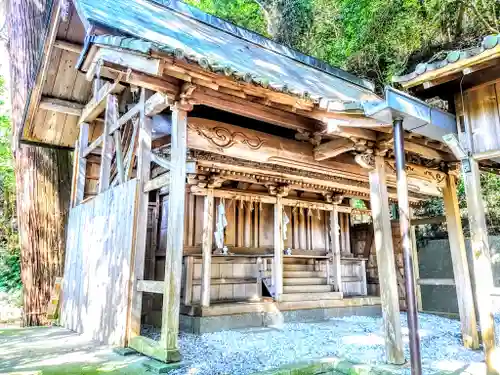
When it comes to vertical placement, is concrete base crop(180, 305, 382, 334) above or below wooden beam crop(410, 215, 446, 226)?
below

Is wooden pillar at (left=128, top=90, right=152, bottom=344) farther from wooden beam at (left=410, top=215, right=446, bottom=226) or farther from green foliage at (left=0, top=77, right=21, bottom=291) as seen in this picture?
green foliage at (left=0, top=77, right=21, bottom=291)

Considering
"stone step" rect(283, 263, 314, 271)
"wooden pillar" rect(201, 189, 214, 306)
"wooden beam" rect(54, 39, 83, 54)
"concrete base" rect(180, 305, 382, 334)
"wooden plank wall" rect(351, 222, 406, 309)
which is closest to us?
"wooden beam" rect(54, 39, 83, 54)

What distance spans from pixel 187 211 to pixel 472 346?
4.85 meters

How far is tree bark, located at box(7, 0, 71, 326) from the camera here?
22.6 ft

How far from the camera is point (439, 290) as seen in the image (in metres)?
8.74

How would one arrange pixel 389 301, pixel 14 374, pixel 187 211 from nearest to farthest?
pixel 14 374, pixel 389 301, pixel 187 211

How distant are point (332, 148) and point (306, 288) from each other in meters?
3.66

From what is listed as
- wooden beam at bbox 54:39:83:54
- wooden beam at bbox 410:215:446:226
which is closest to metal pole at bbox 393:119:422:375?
wooden beam at bbox 410:215:446:226

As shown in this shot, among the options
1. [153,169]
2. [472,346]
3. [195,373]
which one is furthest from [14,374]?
[472,346]

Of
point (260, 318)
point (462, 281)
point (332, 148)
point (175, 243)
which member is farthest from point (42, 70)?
point (462, 281)

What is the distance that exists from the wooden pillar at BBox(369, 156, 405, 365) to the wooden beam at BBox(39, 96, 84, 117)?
5.31 m

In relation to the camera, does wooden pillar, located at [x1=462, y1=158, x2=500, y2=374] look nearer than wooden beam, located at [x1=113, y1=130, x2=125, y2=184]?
Yes

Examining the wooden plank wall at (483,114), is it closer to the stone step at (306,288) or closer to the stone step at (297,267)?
the stone step at (306,288)

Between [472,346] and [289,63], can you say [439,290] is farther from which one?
[289,63]
